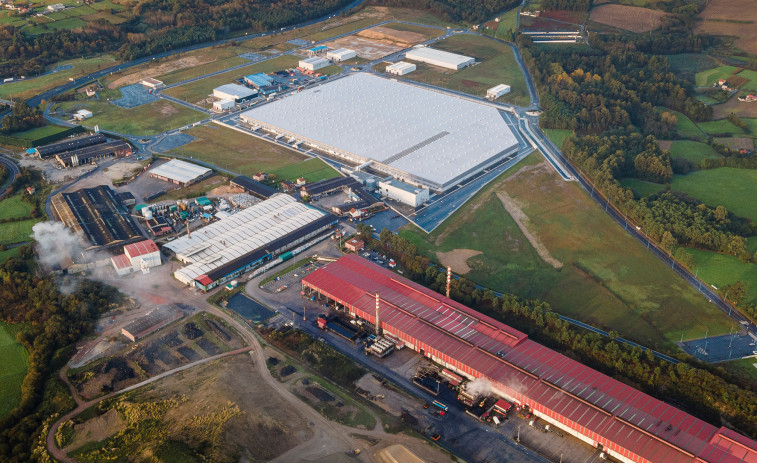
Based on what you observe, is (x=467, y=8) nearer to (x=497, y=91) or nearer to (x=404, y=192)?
(x=497, y=91)

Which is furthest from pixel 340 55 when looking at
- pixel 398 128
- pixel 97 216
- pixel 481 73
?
pixel 97 216

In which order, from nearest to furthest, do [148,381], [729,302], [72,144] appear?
[148,381]
[729,302]
[72,144]

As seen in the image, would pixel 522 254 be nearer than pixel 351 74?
Yes

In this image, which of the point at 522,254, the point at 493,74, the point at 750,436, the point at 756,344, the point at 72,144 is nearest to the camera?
the point at 750,436

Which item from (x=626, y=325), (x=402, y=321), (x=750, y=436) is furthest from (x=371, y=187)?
(x=750, y=436)

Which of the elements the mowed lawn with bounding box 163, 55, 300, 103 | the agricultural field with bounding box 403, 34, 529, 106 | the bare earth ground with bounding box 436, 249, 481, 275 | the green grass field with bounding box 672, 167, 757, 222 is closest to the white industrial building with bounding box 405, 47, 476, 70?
the agricultural field with bounding box 403, 34, 529, 106

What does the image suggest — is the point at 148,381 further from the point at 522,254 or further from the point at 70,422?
the point at 522,254
